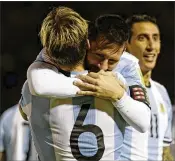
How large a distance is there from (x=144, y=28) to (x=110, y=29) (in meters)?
1.32

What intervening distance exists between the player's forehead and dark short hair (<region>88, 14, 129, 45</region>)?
4.11ft

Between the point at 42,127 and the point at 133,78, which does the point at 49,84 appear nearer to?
the point at 42,127

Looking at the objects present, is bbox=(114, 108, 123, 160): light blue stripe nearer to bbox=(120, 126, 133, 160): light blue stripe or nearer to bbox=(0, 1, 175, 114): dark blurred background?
bbox=(120, 126, 133, 160): light blue stripe

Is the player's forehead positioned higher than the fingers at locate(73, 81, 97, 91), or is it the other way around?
the player's forehead

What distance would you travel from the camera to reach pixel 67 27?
7.16 ft

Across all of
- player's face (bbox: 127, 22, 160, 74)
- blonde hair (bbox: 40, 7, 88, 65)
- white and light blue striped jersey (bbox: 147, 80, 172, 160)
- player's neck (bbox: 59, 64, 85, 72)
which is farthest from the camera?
player's face (bbox: 127, 22, 160, 74)

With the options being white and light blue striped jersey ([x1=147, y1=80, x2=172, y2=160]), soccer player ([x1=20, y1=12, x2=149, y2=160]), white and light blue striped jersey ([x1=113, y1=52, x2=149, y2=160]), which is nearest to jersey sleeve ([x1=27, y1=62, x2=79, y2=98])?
soccer player ([x1=20, y1=12, x2=149, y2=160])

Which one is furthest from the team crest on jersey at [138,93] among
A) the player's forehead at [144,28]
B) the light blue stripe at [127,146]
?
the player's forehead at [144,28]

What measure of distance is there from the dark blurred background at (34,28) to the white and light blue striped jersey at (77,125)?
317cm

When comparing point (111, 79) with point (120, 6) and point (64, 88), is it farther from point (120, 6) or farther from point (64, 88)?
point (120, 6)

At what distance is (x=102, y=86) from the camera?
7.19 ft

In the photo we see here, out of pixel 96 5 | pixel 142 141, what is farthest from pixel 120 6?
pixel 142 141

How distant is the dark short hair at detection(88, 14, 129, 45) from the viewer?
7.38 feet

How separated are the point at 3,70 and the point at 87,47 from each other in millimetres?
3393
